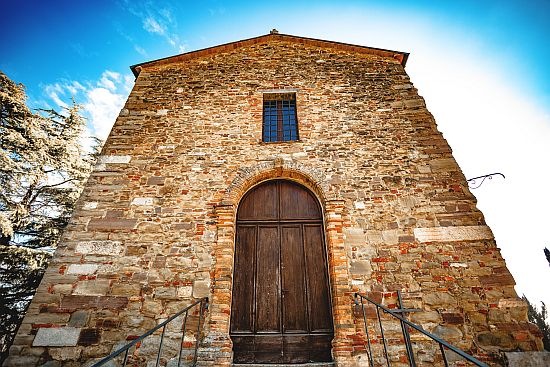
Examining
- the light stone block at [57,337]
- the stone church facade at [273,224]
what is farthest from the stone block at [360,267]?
the light stone block at [57,337]

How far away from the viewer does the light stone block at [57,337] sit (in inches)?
147

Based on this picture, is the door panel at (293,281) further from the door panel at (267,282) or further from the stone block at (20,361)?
the stone block at (20,361)

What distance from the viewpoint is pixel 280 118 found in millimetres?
6402

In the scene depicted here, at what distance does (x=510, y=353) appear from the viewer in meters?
3.53

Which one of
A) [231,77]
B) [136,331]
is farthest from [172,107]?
[136,331]

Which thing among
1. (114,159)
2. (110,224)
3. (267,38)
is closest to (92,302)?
(110,224)

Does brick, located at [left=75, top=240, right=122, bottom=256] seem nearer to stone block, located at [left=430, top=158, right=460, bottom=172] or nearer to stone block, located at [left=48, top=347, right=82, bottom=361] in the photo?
stone block, located at [left=48, top=347, right=82, bottom=361]

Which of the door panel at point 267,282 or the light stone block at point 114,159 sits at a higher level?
the light stone block at point 114,159

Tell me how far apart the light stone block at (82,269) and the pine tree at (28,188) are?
5.59m

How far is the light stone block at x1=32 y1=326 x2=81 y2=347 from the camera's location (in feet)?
12.2

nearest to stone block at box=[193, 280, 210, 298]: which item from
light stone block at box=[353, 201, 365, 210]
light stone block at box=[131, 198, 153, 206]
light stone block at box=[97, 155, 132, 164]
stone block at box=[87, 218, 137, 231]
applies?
stone block at box=[87, 218, 137, 231]

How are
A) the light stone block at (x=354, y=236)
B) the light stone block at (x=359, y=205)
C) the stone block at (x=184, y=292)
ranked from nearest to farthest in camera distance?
the stone block at (x=184, y=292) < the light stone block at (x=354, y=236) < the light stone block at (x=359, y=205)

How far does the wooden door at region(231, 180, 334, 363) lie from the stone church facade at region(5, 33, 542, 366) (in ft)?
0.09

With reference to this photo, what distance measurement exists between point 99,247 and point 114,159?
6.23 ft
